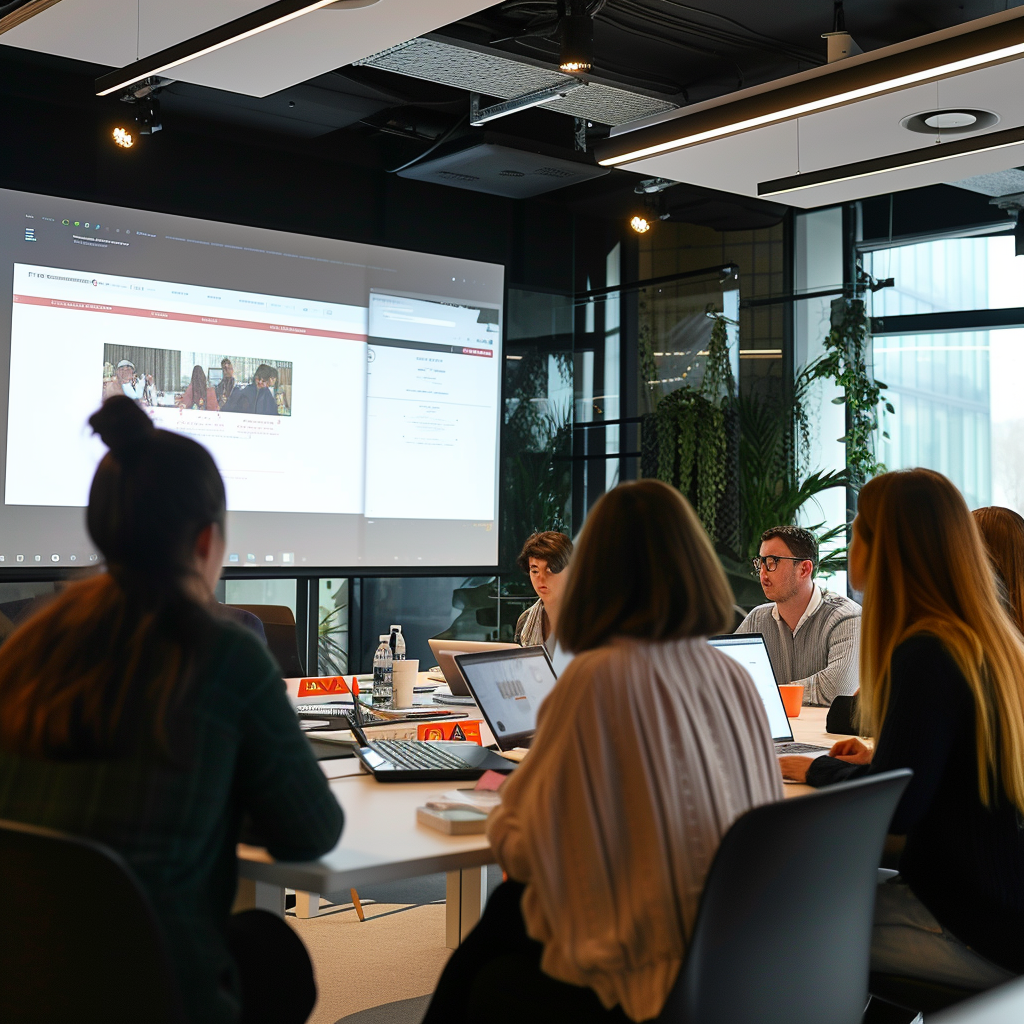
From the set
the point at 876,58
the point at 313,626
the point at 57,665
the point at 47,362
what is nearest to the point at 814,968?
the point at 57,665

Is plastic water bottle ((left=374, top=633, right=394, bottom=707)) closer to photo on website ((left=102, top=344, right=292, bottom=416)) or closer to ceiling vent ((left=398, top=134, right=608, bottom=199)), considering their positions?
photo on website ((left=102, top=344, right=292, bottom=416))

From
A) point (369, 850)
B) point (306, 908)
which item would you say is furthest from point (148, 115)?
point (369, 850)

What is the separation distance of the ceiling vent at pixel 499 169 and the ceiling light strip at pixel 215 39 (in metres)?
2.09

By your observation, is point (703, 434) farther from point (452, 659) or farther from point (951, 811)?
point (951, 811)

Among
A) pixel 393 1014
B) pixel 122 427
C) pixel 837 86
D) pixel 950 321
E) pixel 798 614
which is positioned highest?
pixel 837 86

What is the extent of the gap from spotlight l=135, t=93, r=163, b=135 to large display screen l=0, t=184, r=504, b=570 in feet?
1.22

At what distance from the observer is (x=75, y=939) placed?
132cm

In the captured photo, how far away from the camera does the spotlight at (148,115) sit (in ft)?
16.0

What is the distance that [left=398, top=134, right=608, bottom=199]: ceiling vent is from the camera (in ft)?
18.2

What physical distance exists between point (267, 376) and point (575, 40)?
7.14 ft

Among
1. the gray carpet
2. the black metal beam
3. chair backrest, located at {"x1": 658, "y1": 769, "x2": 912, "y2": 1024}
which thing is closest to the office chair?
the gray carpet

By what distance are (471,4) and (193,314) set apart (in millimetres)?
2304

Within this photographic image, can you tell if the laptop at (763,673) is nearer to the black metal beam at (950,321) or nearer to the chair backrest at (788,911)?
the chair backrest at (788,911)

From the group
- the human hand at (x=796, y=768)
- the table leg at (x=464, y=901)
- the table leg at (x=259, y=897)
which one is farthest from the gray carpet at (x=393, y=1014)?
the human hand at (x=796, y=768)
